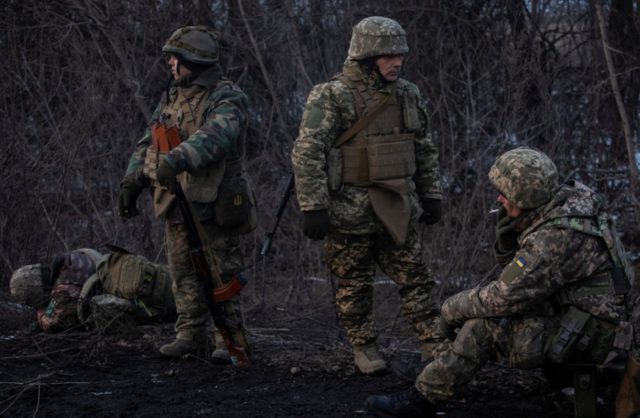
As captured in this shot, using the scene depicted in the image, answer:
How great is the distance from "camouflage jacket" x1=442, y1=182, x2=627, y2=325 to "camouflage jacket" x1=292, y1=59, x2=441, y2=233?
1.20m

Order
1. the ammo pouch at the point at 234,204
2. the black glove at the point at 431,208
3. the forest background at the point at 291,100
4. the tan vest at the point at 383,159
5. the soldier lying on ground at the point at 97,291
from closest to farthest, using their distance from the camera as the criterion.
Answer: the tan vest at the point at 383,159, the black glove at the point at 431,208, the ammo pouch at the point at 234,204, the soldier lying on ground at the point at 97,291, the forest background at the point at 291,100

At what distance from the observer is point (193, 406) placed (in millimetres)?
5016

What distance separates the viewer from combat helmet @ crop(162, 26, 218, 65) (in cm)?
569

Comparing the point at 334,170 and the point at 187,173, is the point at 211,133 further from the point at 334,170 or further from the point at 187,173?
the point at 334,170

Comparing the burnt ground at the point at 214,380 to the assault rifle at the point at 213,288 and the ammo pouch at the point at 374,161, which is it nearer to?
the assault rifle at the point at 213,288

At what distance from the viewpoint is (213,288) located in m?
Answer: 5.71

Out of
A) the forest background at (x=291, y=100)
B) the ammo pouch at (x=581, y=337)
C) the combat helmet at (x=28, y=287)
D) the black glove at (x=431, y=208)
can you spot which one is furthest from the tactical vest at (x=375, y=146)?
the combat helmet at (x=28, y=287)

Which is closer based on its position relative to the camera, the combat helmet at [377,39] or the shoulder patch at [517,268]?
the shoulder patch at [517,268]

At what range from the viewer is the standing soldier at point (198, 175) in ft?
18.6

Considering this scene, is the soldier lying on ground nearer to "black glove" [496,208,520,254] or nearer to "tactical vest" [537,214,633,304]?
"black glove" [496,208,520,254]

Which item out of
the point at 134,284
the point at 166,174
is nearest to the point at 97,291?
the point at 134,284

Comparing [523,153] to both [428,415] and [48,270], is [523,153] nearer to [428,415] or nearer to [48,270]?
[428,415]

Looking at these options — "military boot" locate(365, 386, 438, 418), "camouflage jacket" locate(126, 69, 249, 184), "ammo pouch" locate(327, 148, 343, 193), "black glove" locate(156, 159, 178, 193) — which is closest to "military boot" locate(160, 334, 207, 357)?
"camouflage jacket" locate(126, 69, 249, 184)

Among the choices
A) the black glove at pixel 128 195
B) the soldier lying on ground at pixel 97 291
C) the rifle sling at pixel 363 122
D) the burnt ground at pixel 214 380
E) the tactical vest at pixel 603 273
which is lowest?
the burnt ground at pixel 214 380
